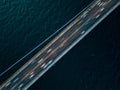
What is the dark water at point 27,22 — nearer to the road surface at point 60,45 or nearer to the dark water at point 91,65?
the road surface at point 60,45

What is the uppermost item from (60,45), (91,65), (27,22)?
(27,22)

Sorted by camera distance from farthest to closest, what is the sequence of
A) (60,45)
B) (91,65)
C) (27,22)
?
(27,22)
(60,45)
(91,65)

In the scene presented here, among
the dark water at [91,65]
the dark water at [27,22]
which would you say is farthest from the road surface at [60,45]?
the dark water at [27,22]

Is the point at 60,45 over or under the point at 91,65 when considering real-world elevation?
over

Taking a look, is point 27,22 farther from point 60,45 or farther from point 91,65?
point 91,65

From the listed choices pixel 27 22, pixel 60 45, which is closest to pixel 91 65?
pixel 60 45

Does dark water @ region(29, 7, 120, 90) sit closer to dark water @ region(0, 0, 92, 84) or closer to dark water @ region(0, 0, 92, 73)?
dark water @ region(0, 0, 92, 84)

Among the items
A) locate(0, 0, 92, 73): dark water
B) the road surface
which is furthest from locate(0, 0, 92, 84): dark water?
the road surface

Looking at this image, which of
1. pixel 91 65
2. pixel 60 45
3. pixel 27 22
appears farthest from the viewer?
pixel 27 22

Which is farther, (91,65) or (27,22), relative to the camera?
(27,22)
